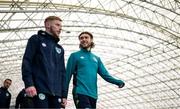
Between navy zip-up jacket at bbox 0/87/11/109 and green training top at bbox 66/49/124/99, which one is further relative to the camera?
navy zip-up jacket at bbox 0/87/11/109

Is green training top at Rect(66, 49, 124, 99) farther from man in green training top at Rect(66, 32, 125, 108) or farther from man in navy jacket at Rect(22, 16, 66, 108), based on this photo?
man in navy jacket at Rect(22, 16, 66, 108)

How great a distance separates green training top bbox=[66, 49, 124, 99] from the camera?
6.65m

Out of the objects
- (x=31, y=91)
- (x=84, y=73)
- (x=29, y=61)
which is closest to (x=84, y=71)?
(x=84, y=73)

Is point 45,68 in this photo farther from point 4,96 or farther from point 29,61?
point 4,96

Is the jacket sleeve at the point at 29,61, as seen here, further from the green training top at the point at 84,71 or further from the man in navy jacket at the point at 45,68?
the green training top at the point at 84,71

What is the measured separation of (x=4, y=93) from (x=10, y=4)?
15202 millimetres

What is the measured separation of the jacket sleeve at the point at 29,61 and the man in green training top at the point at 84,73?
3.52ft

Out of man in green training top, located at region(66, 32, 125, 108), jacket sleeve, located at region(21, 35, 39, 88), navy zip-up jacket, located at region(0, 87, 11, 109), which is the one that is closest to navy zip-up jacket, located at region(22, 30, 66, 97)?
jacket sleeve, located at region(21, 35, 39, 88)

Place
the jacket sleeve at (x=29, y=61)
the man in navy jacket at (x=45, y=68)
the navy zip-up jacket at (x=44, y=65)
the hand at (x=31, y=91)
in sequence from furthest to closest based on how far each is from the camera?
1. the navy zip-up jacket at (x=44, y=65)
2. the man in navy jacket at (x=45, y=68)
3. the jacket sleeve at (x=29, y=61)
4. the hand at (x=31, y=91)

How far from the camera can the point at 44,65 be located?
5.63 metres

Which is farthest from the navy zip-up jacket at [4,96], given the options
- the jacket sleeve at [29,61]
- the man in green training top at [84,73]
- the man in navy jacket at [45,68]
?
the jacket sleeve at [29,61]

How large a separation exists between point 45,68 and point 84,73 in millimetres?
1319

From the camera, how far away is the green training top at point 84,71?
6.65 meters

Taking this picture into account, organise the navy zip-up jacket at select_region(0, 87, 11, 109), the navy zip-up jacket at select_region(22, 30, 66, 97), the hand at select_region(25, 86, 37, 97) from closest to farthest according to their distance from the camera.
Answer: the hand at select_region(25, 86, 37, 97), the navy zip-up jacket at select_region(22, 30, 66, 97), the navy zip-up jacket at select_region(0, 87, 11, 109)
